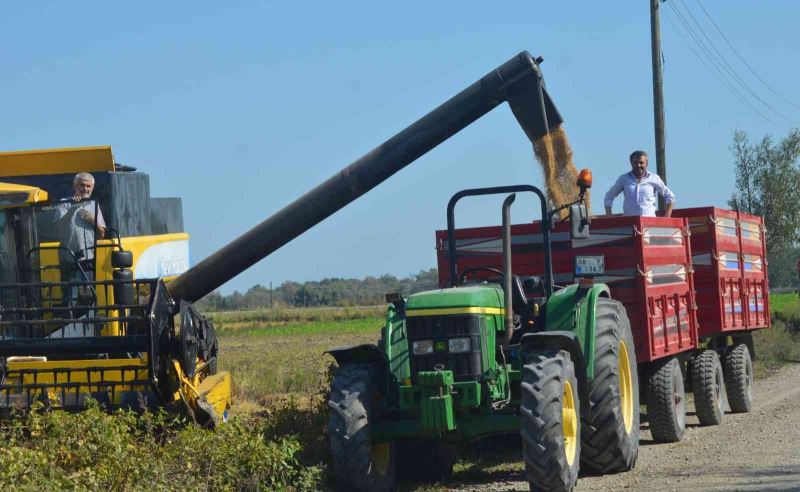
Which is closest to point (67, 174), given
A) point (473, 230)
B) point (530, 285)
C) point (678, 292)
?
point (473, 230)

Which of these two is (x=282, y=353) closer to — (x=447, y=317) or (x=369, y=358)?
(x=369, y=358)

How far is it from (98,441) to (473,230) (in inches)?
207

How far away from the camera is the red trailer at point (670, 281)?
40.5 ft

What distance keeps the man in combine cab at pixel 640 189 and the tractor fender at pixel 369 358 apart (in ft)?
18.4

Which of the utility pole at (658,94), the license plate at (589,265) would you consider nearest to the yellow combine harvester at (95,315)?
the license plate at (589,265)

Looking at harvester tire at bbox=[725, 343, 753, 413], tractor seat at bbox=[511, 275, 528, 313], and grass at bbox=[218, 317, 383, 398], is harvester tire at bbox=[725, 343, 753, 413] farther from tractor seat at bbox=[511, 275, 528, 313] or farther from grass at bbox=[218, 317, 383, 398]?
tractor seat at bbox=[511, 275, 528, 313]

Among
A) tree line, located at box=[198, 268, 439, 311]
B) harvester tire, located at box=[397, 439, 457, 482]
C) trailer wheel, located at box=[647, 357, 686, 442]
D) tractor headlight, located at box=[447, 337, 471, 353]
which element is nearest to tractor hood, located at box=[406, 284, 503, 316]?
tractor headlight, located at box=[447, 337, 471, 353]

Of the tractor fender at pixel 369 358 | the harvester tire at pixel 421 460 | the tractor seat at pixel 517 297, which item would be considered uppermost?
the tractor seat at pixel 517 297

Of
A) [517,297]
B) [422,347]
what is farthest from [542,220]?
[422,347]

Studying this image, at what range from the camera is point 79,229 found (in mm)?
12312

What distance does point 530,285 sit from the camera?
11.2 metres

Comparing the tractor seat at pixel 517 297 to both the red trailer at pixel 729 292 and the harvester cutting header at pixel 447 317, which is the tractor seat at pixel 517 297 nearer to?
the harvester cutting header at pixel 447 317

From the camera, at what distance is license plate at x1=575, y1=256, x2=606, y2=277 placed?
40.8ft

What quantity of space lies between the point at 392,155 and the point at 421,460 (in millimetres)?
3472
